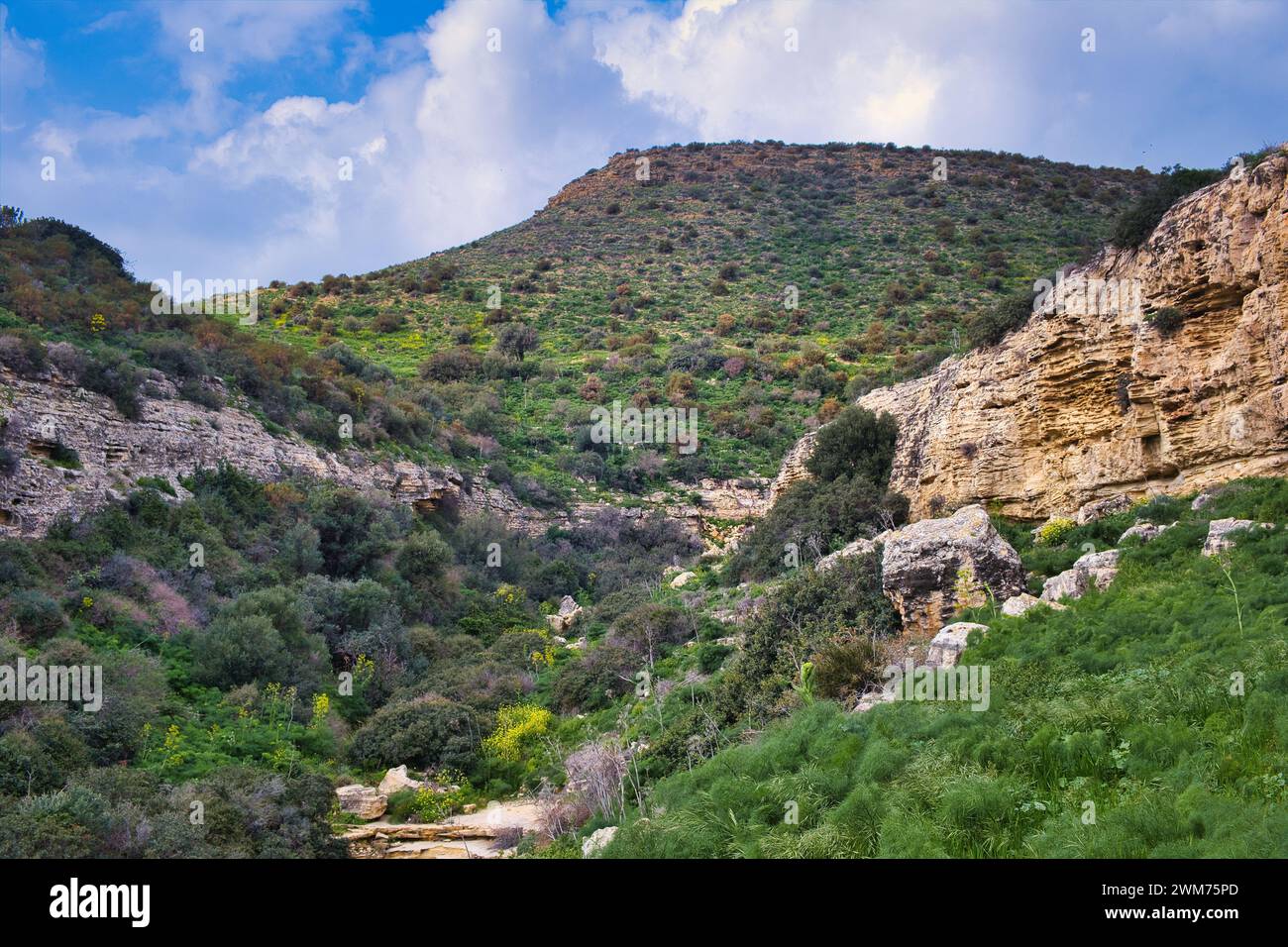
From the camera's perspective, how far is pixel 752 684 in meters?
11.6

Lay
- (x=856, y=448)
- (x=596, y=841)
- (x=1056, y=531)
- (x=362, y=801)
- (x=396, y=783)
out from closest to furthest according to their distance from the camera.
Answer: (x=596, y=841)
(x=362, y=801)
(x=1056, y=531)
(x=396, y=783)
(x=856, y=448)

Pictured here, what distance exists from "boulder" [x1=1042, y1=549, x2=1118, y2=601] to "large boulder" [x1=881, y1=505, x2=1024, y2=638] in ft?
2.25

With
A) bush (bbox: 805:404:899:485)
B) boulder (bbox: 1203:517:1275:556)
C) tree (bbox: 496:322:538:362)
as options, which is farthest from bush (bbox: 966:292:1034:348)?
tree (bbox: 496:322:538:362)

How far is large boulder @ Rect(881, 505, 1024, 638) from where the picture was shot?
11.1m

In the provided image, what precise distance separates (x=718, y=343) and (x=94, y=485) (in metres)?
28.0

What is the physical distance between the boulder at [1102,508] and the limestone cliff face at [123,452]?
60.7 ft

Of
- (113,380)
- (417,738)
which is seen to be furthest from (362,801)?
(113,380)

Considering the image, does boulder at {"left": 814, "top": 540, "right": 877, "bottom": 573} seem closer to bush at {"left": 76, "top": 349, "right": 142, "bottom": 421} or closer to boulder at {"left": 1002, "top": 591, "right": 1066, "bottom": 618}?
boulder at {"left": 1002, "top": 591, "right": 1066, "bottom": 618}

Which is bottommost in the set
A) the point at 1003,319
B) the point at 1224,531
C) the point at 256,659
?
the point at 256,659

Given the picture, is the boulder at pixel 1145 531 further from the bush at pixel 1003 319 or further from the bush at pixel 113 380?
the bush at pixel 113 380

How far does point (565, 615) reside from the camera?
73.3 ft

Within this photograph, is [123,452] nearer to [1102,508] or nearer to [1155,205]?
[1102,508]

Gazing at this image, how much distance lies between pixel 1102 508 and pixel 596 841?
9902 mm
